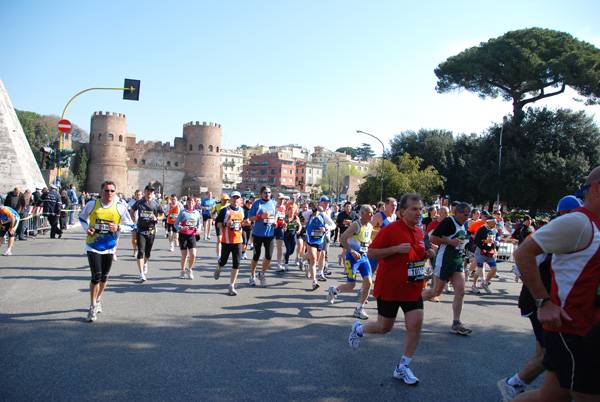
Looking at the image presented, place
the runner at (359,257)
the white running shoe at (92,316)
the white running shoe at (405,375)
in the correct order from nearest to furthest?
the white running shoe at (405,375), the white running shoe at (92,316), the runner at (359,257)

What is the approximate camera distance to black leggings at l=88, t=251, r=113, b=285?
19.1 feet

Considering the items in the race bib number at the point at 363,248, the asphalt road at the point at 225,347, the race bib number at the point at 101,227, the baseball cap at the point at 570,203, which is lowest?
the asphalt road at the point at 225,347

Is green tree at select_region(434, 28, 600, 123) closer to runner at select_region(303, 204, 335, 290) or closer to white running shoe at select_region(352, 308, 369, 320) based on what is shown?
runner at select_region(303, 204, 335, 290)

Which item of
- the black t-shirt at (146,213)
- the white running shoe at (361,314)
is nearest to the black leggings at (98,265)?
the black t-shirt at (146,213)

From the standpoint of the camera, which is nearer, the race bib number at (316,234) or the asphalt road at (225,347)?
the asphalt road at (225,347)

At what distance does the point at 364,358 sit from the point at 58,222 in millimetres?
16223

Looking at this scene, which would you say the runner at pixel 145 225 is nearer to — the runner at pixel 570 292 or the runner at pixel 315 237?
the runner at pixel 315 237

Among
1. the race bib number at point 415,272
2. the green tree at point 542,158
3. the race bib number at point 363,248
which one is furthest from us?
the green tree at point 542,158

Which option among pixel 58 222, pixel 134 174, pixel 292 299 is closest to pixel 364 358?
pixel 292 299

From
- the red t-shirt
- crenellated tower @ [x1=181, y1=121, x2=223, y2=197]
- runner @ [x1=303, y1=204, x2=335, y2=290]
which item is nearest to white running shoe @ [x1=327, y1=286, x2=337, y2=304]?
runner @ [x1=303, y1=204, x2=335, y2=290]

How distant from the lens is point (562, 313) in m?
2.55

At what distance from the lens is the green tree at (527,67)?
34219 mm

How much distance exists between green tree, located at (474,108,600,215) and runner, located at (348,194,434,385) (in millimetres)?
34063

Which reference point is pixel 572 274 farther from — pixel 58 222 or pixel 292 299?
pixel 58 222
